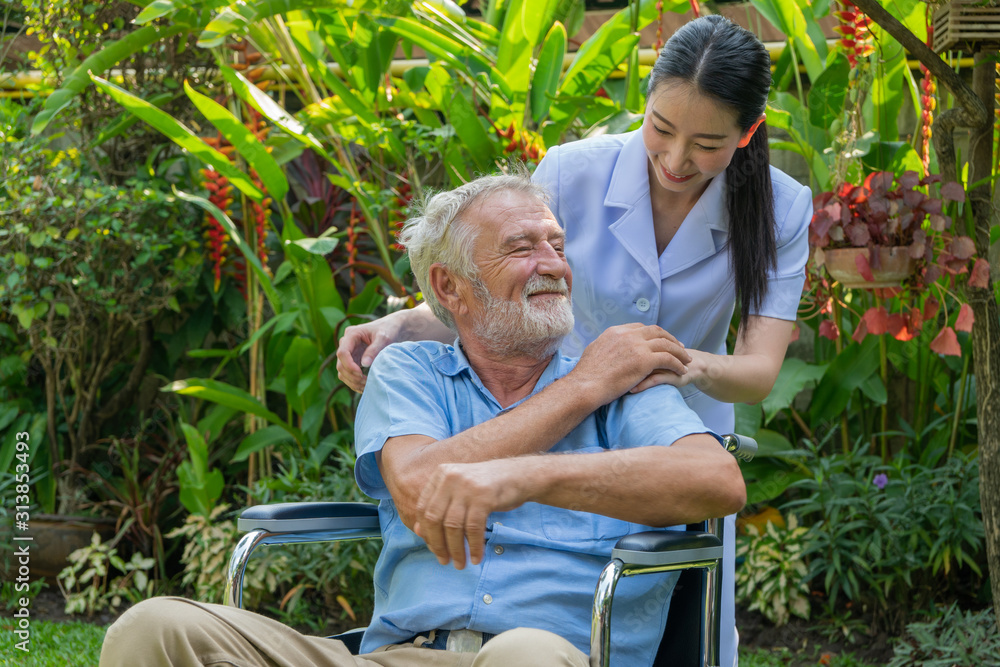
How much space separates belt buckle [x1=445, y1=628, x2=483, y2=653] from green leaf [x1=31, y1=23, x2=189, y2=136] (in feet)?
8.50

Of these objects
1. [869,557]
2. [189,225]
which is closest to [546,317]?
[869,557]

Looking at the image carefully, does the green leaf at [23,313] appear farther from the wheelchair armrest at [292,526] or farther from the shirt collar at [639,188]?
the shirt collar at [639,188]

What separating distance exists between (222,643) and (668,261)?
44.0 inches

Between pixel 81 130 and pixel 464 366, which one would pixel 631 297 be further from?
pixel 81 130

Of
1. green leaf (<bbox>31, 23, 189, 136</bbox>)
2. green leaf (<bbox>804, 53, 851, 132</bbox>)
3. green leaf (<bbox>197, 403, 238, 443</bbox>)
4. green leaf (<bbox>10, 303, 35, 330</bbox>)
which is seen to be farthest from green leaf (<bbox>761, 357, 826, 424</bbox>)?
green leaf (<bbox>10, 303, 35, 330</bbox>)

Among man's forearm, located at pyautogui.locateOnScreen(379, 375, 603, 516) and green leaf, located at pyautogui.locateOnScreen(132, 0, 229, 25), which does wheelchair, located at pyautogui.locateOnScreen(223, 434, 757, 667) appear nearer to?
man's forearm, located at pyautogui.locateOnScreen(379, 375, 603, 516)

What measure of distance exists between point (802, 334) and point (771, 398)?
928 millimetres

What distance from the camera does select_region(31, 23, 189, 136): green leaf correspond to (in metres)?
3.23

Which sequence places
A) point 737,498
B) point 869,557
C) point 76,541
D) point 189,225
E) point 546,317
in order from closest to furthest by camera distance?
→ point 737,498 → point 546,317 → point 869,557 → point 76,541 → point 189,225

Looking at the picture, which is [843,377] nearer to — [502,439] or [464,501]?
[502,439]

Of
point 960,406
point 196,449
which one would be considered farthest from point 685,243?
point 196,449

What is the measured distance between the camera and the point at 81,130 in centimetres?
408

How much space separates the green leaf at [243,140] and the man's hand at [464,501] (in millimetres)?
2216

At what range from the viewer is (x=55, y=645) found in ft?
10.5
